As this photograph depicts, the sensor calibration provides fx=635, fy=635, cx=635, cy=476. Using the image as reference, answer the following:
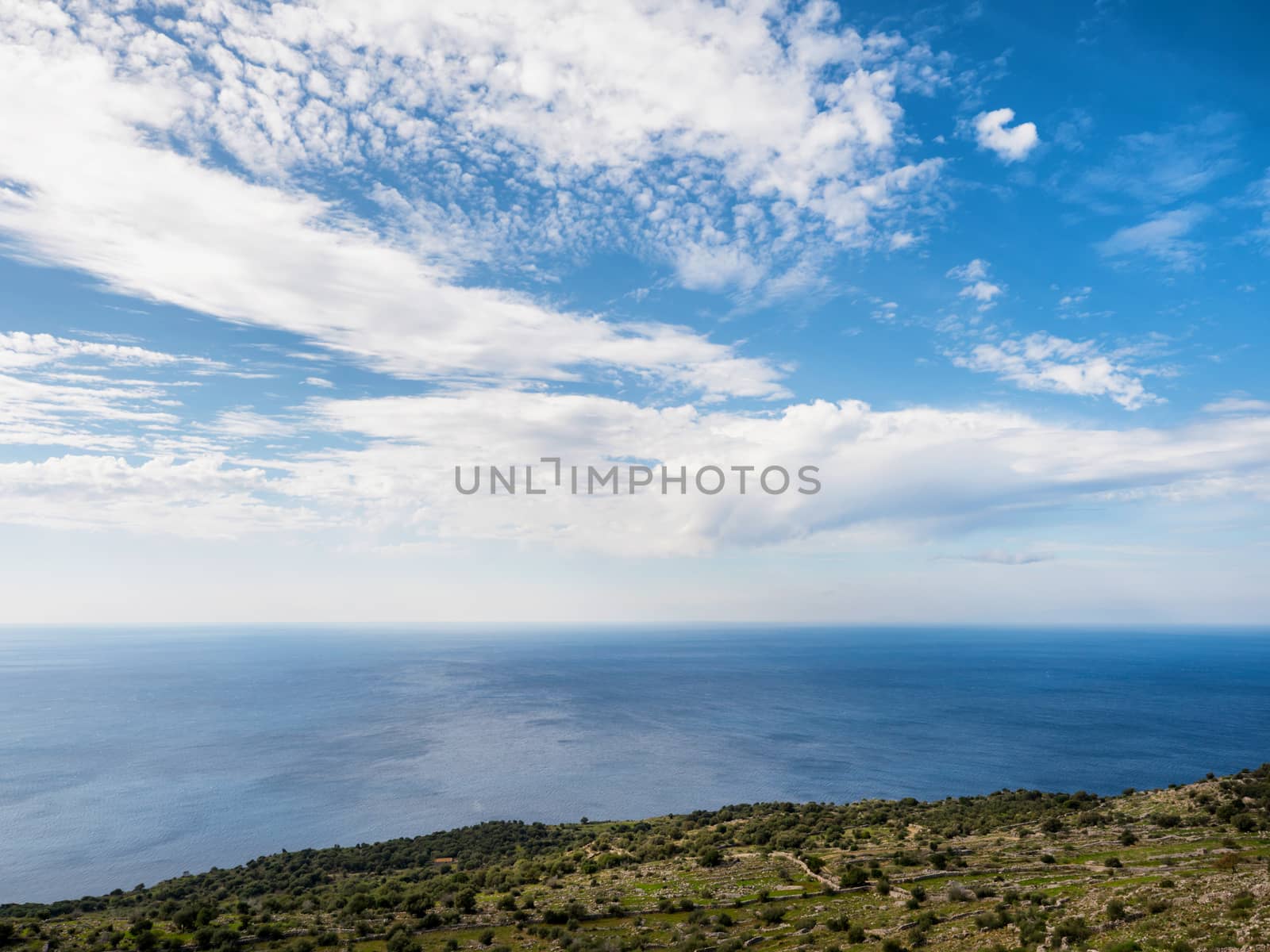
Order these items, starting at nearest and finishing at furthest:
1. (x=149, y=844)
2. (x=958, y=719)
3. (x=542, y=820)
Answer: (x=149, y=844)
(x=542, y=820)
(x=958, y=719)

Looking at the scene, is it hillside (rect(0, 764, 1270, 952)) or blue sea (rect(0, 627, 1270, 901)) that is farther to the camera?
blue sea (rect(0, 627, 1270, 901))

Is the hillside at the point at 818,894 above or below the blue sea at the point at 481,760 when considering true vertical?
above

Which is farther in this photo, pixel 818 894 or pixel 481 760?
pixel 481 760

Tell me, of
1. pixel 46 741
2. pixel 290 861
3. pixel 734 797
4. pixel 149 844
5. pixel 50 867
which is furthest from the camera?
pixel 46 741

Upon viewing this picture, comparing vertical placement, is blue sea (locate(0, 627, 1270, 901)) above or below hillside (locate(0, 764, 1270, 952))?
below

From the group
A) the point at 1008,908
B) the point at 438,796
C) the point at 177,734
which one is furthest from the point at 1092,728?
the point at 177,734

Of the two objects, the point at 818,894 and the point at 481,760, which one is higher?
the point at 818,894

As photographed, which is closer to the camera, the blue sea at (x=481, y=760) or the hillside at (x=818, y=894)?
the hillside at (x=818, y=894)

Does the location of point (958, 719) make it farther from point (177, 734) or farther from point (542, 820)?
point (177, 734)
